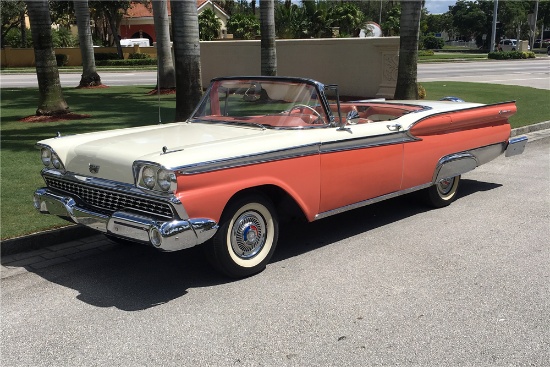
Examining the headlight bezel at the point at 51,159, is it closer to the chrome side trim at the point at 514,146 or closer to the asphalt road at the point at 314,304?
the asphalt road at the point at 314,304

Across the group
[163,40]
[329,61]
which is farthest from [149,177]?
[329,61]

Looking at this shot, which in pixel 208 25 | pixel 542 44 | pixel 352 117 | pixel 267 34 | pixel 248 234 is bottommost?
pixel 542 44

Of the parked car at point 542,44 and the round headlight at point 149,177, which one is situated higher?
the round headlight at point 149,177

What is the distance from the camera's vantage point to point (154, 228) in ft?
13.5

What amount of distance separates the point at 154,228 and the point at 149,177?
0.39m

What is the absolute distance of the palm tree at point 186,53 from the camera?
30.8 feet

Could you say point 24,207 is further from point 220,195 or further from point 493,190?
point 493,190

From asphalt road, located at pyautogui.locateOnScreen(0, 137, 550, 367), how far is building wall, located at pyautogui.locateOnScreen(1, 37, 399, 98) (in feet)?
40.5

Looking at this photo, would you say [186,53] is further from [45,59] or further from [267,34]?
[267,34]

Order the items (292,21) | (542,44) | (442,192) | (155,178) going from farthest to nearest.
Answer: (542,44) → (292,21) → (442,192) → (155,178)

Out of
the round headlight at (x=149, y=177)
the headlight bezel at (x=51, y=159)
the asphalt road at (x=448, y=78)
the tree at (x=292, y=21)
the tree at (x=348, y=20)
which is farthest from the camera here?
the tree at (x=348, y=20)

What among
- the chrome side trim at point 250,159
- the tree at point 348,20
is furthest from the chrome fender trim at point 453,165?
the tree at point 348,20

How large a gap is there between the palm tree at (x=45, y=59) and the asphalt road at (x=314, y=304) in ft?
27.7

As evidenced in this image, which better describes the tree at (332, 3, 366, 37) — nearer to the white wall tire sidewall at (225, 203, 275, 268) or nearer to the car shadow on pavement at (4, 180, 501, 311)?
the car shadow on pavement at (4, 180, 501, 311)
